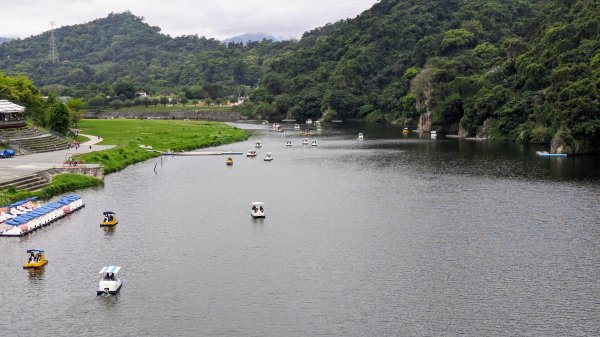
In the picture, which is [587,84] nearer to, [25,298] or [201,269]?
[201,269]

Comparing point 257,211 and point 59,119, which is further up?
point 59,119

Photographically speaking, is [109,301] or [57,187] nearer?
[109,301]

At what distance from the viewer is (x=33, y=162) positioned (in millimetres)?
104562

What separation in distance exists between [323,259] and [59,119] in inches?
3682

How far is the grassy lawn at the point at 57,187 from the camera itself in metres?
82.7

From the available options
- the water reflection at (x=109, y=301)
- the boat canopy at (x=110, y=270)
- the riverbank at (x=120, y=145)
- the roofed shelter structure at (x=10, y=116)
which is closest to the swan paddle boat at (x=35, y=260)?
the boat canopy at (x=110, y=270)

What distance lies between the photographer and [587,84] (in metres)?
139

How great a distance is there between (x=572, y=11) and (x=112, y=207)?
15626 centimetres

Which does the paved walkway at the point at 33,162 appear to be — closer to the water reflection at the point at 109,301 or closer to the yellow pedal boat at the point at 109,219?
the yellow pedal boat at the point at 109,219

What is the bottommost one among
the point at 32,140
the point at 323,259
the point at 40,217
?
the point at 323,259

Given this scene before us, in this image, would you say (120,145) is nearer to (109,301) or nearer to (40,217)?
(40,217)

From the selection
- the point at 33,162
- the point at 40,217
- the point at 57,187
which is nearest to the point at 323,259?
the point at 40,217

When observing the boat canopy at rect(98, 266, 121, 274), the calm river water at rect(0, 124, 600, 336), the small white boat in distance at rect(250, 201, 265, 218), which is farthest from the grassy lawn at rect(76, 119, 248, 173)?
the boat canopy at rect(98, 266, 121, 274)

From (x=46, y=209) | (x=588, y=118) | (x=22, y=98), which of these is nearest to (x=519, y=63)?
(x=588, y=118)
